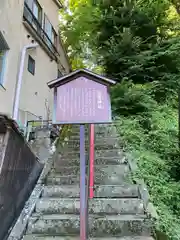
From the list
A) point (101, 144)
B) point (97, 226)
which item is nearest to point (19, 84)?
point (101, 144)

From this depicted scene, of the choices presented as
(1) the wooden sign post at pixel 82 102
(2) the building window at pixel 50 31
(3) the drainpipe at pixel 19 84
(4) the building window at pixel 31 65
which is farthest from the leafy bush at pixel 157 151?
(2) the building window at pixel 50 31

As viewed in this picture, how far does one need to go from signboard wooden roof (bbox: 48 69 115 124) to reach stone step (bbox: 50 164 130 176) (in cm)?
170

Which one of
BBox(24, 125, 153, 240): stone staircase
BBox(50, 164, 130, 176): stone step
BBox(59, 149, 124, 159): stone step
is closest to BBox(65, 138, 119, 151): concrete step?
BBox(59, 149, 124, 159): stone step

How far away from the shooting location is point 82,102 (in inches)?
125

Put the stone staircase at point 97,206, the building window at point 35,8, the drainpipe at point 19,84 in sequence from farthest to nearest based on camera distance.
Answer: the building window at point 35,8 < the drainpipe at point 19,84 < the stone staircase at point 97,206

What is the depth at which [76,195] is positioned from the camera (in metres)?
3.93

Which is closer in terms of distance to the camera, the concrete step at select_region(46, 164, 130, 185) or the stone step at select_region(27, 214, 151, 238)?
the stone step at select_region(27, 214, 151, 238)

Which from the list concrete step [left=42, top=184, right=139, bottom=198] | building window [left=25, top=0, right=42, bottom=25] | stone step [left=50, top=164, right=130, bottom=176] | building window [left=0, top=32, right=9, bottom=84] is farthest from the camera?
building window [left=25, top=0, right=42, bottom=25]

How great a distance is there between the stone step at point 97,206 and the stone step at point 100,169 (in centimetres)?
83

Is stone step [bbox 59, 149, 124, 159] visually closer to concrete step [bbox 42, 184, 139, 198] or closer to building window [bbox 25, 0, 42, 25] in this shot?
concrete step [bbox 42, 184, 139, 198]

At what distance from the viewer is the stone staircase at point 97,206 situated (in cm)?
313

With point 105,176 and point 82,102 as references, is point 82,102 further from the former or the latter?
point 105,176

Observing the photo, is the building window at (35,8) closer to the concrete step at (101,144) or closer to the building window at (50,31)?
the building window at (50,31)

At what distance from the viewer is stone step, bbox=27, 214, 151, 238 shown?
311 cm
